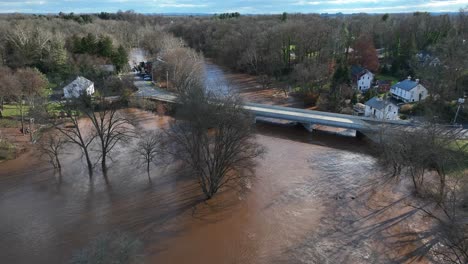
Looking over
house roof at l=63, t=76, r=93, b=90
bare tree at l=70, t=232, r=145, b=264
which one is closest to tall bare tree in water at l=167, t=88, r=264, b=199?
bare tree at l=70, t=232, r=145, b=264

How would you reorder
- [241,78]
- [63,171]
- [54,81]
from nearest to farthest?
[63,171], [54,81], [241,78]

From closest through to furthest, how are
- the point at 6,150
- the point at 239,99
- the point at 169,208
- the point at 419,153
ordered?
the point at 169,208, the point at 419,153, the point at 239,99, the point at 6,150

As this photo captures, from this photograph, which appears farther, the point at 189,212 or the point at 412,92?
the point at 412,92

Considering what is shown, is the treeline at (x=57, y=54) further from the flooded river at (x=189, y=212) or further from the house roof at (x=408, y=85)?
the house roof at (x=408, y=85)

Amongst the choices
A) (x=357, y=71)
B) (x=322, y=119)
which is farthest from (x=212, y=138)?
(x=357, y=71)

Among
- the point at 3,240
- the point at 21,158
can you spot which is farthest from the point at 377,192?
the point at 21,158

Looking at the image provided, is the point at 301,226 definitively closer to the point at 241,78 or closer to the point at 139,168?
the point at 139,168

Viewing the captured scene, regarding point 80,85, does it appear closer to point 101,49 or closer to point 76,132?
point 76,132
